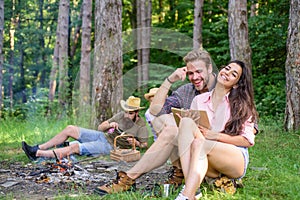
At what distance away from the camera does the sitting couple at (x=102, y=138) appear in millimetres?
4164

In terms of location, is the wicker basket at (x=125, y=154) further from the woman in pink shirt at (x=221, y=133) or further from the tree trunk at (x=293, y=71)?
the tree trunk at (x=293, y=71)

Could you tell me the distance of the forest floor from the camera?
3.04 metres

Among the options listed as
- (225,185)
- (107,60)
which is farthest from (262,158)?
(107,60)

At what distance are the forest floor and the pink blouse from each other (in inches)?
28.4

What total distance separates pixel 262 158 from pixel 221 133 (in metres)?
1.49

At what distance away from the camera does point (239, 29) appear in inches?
251

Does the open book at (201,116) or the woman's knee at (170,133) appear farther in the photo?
the woman's knee at (170,133)

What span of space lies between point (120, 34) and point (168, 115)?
7.35 feet

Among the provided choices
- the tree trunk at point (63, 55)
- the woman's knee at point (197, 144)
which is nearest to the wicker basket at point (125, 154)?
the woman's knee at point (197, 144)

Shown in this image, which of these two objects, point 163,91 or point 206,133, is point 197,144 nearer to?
point 206,133

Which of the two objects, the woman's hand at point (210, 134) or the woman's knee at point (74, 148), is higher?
the woman's hand at point (210, 134)

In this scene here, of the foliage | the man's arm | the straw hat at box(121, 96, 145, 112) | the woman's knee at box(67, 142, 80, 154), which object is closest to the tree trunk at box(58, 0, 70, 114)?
the foliage

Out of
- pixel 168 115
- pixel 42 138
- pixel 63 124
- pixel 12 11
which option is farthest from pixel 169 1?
pixel 168 115

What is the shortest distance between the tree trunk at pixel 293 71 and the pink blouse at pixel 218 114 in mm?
2889
